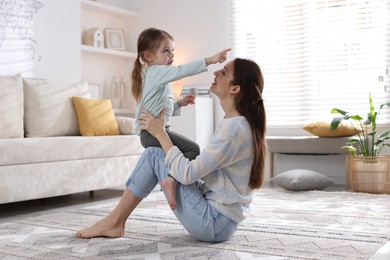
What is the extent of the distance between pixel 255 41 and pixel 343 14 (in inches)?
36.0

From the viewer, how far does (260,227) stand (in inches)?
102

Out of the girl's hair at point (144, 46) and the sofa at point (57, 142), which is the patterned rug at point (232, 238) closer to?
the sofa at point (57, 142)

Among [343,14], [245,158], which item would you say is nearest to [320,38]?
[343,14]

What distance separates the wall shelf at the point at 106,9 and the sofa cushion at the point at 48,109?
1.29 meters

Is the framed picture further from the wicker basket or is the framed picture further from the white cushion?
the wicker basket

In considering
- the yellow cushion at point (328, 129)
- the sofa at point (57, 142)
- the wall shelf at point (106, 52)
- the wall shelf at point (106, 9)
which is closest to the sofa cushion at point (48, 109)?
the sofa at point (57, 142)

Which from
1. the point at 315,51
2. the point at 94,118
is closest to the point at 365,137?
the point at 315,51

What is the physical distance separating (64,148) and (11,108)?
54 centimetres

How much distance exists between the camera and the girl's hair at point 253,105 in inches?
80.4

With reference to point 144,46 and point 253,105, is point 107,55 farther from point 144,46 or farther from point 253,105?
point 253,105

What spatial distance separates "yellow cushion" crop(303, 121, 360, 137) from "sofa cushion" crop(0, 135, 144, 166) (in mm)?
1556

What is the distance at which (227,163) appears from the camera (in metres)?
2.01

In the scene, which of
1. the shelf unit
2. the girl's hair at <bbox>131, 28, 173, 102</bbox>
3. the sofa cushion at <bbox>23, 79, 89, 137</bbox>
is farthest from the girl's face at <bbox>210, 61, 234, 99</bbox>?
the shelf unit

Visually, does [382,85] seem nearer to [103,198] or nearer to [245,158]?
[103,198]
